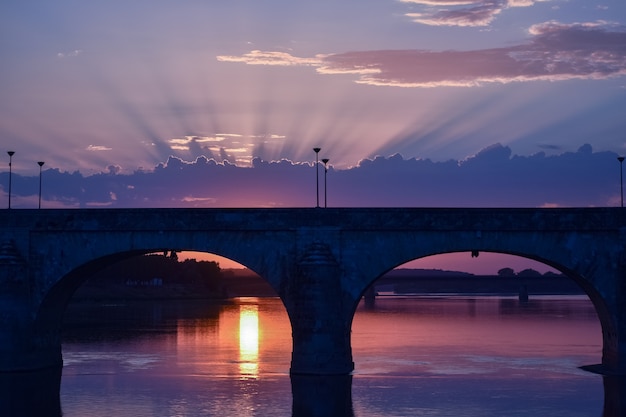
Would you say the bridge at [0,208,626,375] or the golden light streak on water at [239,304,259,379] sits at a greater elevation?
the bridge at [0,208,626,375]

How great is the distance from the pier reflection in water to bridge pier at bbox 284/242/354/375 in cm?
85

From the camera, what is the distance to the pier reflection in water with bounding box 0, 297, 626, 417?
127ft

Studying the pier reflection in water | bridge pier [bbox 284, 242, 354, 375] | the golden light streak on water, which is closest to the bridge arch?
bridge pier [bbox 284, 242, 354, 375]

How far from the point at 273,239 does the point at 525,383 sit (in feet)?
45.0

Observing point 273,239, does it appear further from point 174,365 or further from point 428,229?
point 174,365

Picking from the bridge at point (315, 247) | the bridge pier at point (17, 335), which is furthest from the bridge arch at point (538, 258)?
the bridge pier at point (17, 335)

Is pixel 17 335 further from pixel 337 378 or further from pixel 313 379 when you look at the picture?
pixel 337 378

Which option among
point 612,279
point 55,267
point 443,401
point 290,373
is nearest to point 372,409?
point 443,401

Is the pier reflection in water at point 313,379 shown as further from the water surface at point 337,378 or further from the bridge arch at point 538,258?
the bridge arch at point 538,258

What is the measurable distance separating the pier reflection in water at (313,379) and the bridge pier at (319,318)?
847mm

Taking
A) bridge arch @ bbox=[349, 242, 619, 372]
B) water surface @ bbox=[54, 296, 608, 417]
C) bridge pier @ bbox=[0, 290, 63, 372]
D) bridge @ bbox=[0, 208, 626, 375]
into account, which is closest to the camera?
water surface @ bbox=[54, 296, 608, 417]

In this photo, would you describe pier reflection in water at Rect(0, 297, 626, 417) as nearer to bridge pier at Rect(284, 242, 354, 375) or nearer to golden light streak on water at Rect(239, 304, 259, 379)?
golden light streak on water at Rect(239, 304, 259, 379)

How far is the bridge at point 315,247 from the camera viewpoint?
1800 inches

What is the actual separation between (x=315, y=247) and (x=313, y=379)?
20.0 feet
